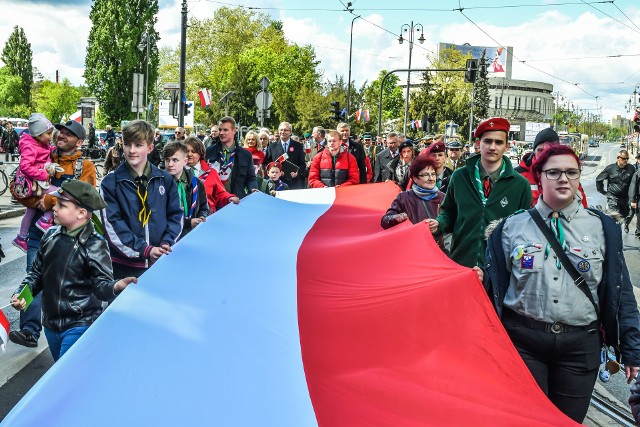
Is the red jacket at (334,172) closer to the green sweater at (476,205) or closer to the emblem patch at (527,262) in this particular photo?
the green sweater at (476,205)

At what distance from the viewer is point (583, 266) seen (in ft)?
12.3

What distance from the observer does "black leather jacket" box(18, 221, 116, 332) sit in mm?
4719

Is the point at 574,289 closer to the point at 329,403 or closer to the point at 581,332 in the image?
the point at 581,332

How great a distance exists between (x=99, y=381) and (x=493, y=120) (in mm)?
3228

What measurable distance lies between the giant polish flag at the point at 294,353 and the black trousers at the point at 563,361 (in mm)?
132

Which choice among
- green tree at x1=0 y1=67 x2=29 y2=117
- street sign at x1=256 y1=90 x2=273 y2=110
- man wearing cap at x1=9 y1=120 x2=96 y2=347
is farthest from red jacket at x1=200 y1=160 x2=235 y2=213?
green tree at x1=0 y1=67 x2=29 y2=117

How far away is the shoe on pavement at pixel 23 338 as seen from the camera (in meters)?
6.91

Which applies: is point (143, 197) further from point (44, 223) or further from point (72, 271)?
point (44, 223)

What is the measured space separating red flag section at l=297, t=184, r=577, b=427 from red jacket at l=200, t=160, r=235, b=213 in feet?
8.95

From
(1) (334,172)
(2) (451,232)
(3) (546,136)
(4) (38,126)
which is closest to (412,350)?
(2) (451,232)

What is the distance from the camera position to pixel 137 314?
4.02 m

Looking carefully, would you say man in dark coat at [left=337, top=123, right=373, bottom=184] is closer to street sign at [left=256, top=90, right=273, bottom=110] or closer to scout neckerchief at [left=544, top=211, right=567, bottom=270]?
scout neckerchief at [left=544, top=211, right=567, bottom=270]

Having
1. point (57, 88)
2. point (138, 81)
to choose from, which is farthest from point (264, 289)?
point (57, 88)

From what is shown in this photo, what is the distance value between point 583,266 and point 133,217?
126 inches
